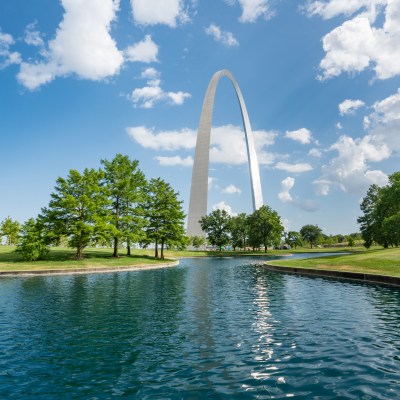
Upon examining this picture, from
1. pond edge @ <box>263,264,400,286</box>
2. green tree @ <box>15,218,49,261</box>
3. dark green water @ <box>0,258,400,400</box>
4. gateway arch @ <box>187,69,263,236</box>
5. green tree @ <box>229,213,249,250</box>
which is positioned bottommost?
dark green water @ <box>0,258,400,400</box>

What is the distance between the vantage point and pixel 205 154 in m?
89.4

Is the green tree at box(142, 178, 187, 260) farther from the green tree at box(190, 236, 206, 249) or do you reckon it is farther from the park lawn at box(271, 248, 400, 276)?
the green tree at box(190, 236, 206, 249)

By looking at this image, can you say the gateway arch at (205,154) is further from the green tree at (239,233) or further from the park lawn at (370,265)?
the park lawn at (370,265)

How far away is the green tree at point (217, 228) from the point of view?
10369 centimetres

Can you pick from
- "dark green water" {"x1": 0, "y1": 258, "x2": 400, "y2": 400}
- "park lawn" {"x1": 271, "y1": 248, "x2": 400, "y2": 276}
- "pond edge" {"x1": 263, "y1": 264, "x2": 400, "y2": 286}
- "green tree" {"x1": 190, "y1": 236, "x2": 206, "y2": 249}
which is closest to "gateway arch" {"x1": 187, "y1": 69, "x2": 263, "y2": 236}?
"green tree" {"x1": 190, "y1": 236, "x2": 206, "y2": 249}

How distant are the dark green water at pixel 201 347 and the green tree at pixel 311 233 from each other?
174 meters

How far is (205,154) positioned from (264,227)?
2820 cm

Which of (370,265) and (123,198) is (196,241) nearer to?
(123,198)

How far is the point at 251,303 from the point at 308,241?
185168 millimetres

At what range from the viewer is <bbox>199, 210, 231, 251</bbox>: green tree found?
103688 millimetres

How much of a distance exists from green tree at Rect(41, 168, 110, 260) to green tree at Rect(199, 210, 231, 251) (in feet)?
197

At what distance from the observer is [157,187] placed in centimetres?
5912

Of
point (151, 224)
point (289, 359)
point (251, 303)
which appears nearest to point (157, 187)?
point (151, 224)

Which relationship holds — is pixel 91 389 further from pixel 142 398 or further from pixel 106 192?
pixel 106 192
